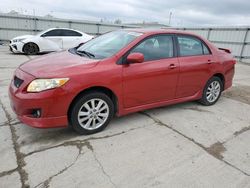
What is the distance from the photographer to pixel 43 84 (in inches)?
112

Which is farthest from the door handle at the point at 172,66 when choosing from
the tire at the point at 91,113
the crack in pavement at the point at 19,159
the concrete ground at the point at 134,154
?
the crack in pavement at the point at 19,159

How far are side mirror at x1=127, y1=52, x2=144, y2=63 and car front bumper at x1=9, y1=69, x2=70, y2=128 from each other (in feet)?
3.52

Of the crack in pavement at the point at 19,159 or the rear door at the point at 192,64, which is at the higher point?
the rear door at the point at 192,64

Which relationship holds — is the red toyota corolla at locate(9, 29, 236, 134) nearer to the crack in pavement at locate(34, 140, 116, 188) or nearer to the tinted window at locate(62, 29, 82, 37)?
the crack in pavement at locate(34, 140, 116, 188)

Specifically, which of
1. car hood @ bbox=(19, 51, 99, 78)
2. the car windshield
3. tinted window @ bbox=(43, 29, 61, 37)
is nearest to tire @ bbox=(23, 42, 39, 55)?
Result: tinted window @ bbox=(43, 29, 61, 37)

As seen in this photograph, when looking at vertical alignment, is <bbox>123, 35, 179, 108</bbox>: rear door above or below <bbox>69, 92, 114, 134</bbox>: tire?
above

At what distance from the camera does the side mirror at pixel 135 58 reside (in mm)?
3291

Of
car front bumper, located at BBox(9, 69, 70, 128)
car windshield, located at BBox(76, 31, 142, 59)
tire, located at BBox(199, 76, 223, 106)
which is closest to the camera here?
car front bumper, located at BBox(9, 69, 70, 128)

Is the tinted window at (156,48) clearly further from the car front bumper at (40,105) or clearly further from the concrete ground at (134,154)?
the car front bumper at (40,105)

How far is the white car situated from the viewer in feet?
34.8

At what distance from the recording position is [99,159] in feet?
9.00

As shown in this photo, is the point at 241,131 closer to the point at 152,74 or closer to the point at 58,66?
the point at 152,74

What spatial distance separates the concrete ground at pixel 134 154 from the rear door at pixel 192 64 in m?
0.60

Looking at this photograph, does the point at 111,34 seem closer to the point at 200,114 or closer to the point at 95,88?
the point at 95,88
